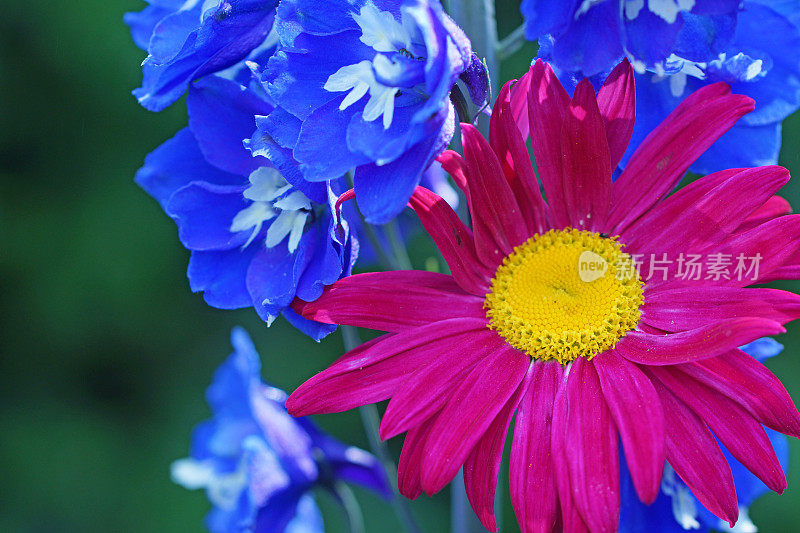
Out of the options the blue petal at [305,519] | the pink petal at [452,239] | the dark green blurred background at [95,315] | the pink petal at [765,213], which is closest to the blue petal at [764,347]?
the pink petal at [765,213]

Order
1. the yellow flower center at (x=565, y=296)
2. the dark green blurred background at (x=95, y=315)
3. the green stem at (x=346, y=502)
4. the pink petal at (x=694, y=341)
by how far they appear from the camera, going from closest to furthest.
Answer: the pink petal at (x=694, y=341) → the yellow flower center at (x=565, y=296) → the green stem at (x=346, y=502) → the dark green blurred background at (x=95, y=315)

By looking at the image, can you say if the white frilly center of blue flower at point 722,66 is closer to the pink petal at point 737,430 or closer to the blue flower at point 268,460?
the pink petal at point 737,430

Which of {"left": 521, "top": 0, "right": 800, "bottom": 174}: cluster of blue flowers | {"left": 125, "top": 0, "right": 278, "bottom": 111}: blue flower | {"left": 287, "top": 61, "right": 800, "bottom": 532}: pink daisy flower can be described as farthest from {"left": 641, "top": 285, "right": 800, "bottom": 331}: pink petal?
{"left": 125, "top": 0, "right": 278, "bottom": 111}: blue flower

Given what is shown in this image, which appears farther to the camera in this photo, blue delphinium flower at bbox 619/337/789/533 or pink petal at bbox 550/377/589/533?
blue delphinium flower at bbox 619/337/789/533

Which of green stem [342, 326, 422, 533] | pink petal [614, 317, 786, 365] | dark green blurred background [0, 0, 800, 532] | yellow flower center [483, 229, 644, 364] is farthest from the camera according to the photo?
dark green blurred background [0, 0, 800, 532]

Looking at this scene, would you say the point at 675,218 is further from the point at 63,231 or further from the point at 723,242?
the point at 63,231

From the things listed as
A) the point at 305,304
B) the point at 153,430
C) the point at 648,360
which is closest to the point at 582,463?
the point at 648,360

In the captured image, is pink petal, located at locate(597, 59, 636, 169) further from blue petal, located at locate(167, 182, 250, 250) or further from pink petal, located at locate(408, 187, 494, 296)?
blue petal, located at locate(167, 182, 250, 250)
